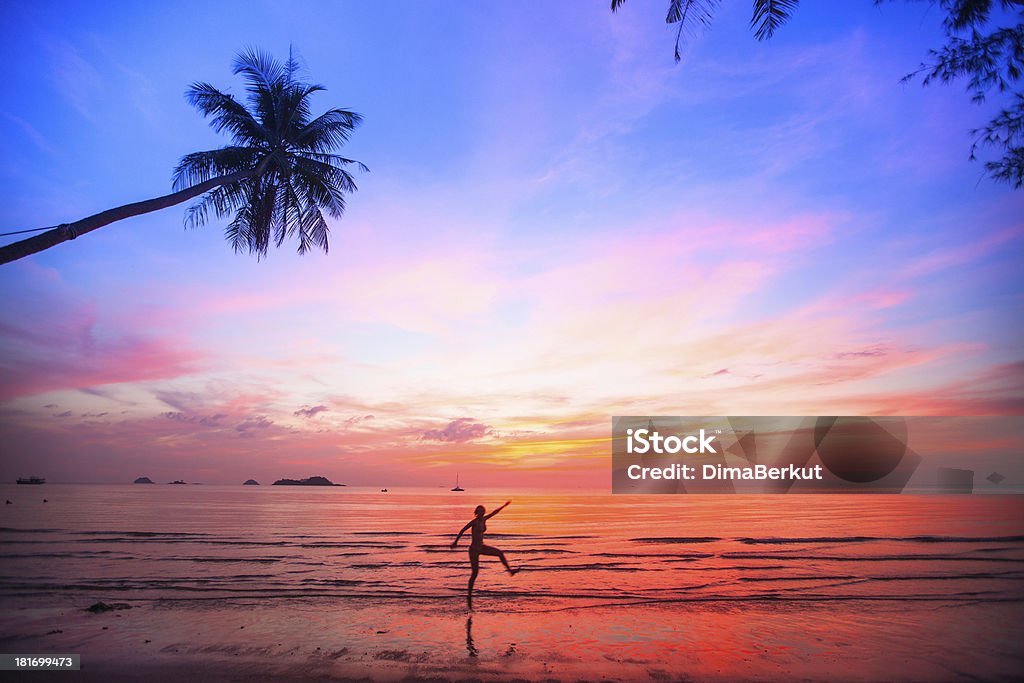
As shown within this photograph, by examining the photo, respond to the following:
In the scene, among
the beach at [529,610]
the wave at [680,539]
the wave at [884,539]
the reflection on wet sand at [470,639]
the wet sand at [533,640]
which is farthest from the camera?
the wave at [680,539]

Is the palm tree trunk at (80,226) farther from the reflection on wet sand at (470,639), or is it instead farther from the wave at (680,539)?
the wave at (680,539)

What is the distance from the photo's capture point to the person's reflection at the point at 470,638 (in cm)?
1057

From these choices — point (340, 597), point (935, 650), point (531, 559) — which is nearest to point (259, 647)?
A: point (340, 597)

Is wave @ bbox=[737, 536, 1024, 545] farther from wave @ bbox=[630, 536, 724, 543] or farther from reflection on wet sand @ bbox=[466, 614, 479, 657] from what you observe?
reflection on wet sand @ bbox=[466, 614, 479, 657]

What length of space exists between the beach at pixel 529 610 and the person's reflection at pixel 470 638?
0.21 feet

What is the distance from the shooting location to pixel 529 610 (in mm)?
14398

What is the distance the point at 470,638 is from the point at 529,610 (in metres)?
3.14

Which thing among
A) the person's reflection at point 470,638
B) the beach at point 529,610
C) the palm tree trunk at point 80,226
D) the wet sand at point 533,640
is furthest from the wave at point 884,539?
the palm tree trunk at point 80,226

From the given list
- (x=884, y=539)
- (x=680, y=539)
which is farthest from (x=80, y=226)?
(x=884, y=539)

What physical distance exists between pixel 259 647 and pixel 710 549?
2234 cm

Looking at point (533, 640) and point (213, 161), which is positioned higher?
point (213, 161)

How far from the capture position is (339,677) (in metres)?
9.21

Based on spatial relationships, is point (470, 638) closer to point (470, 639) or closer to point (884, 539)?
point (470, 639)

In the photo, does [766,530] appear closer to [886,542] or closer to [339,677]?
[886,542]
